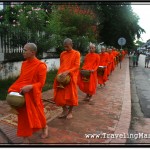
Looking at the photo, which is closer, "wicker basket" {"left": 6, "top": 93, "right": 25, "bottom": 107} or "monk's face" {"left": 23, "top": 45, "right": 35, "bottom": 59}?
"wicker basket" {"left": 6, "top": 93, "right": 25, "bottom": 107}

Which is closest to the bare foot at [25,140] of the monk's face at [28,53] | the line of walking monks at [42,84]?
the line of walking monks at [42,84]

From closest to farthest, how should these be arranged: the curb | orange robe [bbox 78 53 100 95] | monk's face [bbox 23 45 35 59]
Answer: monk's face [bbox 23 45 35 59] < the curb < orange robe [bbox 78 53 100 95]

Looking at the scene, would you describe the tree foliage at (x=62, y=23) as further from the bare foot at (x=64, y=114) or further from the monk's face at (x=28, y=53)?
the monk's face at (x=28, y=53)

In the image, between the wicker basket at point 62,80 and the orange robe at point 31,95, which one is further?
the wicker basket at point 62,80

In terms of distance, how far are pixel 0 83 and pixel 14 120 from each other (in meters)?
4.20

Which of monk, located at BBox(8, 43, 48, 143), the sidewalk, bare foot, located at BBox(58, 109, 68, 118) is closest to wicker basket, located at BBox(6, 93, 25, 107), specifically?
monk, located at BBox(8, 43, 48, 143)

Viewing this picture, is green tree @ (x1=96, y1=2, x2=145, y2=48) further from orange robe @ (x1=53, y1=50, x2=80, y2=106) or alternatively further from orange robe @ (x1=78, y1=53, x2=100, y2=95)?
orange robe @ (x1=53, y1=50, x2=80, y2=106)

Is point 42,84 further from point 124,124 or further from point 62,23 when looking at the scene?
point 62,23

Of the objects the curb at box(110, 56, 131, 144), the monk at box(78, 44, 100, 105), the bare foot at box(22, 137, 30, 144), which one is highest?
the monk at box(78, 44, 100, 105)

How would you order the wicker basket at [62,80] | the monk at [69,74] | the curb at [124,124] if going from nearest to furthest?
A: the curb at [124,124] → the wicker basket at [62,80] → the monk at [69,74]

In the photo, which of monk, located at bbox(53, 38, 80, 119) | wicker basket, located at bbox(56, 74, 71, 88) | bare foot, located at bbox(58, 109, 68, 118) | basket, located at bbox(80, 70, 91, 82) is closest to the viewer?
wicker basket, located at bbox(56, 74, 71, 88)

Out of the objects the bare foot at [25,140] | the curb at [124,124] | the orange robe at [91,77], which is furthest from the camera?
the orange robe at [91,77]

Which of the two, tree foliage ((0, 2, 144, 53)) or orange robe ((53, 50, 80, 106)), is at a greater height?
tree foliage ((0, 2, 144, 53))

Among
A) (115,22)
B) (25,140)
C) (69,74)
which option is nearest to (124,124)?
(69,74)
